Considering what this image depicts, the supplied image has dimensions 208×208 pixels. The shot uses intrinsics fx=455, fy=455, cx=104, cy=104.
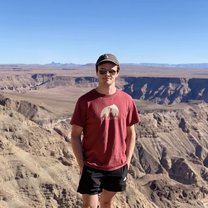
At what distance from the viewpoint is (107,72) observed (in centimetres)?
607

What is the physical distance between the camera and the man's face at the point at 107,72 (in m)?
6.05

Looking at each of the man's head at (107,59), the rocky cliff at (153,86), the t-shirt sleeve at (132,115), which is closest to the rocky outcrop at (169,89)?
the rocky cliff at (153,86)

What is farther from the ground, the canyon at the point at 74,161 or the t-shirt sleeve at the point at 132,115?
the t-shirt sleeve at the point at 132,115

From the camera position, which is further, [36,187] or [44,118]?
[44,118]

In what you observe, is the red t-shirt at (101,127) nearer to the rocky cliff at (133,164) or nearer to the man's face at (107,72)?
the man's face at (107,72)

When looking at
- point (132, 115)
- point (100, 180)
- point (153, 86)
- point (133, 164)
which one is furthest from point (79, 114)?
point (153, 86)

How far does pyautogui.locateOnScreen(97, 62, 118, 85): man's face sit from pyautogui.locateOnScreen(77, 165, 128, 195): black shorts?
1.17 m

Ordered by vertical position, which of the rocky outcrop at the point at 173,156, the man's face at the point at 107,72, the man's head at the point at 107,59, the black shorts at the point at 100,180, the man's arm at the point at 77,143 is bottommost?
the rocky outcrop at the point at 173,156

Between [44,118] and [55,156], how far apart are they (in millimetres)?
44167

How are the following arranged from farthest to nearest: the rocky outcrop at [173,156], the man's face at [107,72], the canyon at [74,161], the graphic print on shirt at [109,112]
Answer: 1. the rocky outcrop at [173,156]
2. the canyon at [74,161]
3. the man's face at [107,72]
4. the graphic print on shirt at [109,112]

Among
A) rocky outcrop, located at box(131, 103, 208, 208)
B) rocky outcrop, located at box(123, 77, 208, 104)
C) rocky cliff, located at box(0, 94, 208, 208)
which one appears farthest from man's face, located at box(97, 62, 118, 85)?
rocky outcrop, located at box(123, 77, 208, 104)

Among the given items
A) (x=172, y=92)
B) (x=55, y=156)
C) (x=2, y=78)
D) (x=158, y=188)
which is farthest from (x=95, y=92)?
(x=2, y=78)

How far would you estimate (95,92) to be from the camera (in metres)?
6.05

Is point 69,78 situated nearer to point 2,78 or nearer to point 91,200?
point 2,78
